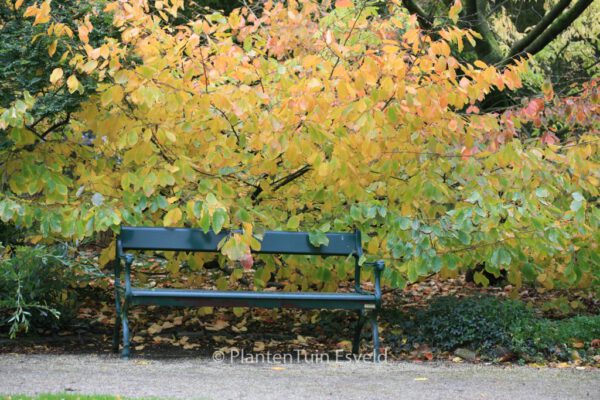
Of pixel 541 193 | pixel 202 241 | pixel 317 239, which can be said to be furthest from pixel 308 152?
pixel 541 193

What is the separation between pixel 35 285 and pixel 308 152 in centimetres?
201

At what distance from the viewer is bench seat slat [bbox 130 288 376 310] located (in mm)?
5102

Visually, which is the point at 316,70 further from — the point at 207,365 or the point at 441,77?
the point at 207,365

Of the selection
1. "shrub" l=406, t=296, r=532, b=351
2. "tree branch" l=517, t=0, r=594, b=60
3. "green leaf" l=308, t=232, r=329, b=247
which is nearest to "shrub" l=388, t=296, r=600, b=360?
"shrub" l=406, t=296, r=532, b=351

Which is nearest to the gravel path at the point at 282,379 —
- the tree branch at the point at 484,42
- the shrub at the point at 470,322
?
the shrub at the point at 470,322

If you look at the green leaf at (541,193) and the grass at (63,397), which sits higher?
the green leaf at (541,193)

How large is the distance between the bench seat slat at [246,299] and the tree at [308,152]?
329mm

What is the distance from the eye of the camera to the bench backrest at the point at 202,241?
5.53 meters

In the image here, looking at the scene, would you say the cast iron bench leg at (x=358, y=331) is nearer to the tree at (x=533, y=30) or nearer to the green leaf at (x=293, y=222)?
the green leaf at (x=293, y=222)

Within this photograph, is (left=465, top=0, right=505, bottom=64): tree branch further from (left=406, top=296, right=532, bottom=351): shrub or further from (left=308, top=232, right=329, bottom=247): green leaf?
(left=308, top=232, right=329, bottom=247): green leaf

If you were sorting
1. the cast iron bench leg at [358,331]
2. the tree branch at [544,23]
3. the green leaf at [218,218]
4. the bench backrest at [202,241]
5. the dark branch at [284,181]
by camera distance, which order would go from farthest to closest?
the tree branch at [544,23] < the dark branch at [284,181] < the cast iron bench leg at [358,331] < the bench backrest at [202,241] < the green leaf at [218,218]

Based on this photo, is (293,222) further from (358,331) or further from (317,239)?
(358,331)

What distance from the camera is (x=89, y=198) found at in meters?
5.56

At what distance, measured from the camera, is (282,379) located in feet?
14.8
